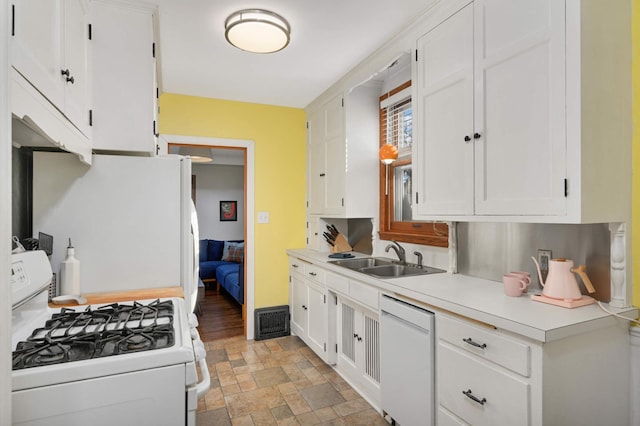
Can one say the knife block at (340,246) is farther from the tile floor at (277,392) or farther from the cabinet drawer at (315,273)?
the tile floor at (277,392)

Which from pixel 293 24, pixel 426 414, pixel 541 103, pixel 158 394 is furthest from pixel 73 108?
pixel 426 414

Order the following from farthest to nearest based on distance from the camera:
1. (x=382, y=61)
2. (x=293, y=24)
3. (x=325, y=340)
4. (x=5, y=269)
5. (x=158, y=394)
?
(x=325, y=340) < (x=382, y=61) < (x=293, y=24) < (x=158, y=394) < (x=5, y=269)

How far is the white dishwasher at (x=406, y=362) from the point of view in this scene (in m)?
1.73

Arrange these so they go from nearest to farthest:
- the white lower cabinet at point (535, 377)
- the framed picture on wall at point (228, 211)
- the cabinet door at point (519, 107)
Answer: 1. the white lower cabinet at point (535, 377)
2. the cabinet door at point (519, 107)
3. the framed picture on wall at point (228, 211)

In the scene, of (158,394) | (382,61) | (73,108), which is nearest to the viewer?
(158,394)

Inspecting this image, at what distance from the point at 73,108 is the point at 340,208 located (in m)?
2.13

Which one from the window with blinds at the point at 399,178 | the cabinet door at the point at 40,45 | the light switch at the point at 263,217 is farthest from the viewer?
the light switch at the point at 263,217

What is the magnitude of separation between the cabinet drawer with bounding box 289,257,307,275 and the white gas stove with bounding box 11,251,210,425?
2103mm

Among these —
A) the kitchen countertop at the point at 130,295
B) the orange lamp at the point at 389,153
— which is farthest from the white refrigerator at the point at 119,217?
the orange lamp at the point at 389,153

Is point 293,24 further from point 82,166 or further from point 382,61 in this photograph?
point 82,166

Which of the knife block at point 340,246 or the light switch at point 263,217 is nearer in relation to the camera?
the knife block at point 340,246

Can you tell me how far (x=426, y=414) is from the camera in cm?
175

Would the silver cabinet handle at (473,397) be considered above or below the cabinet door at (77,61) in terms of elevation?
below

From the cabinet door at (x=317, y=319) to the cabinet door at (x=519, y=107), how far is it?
1656mm
